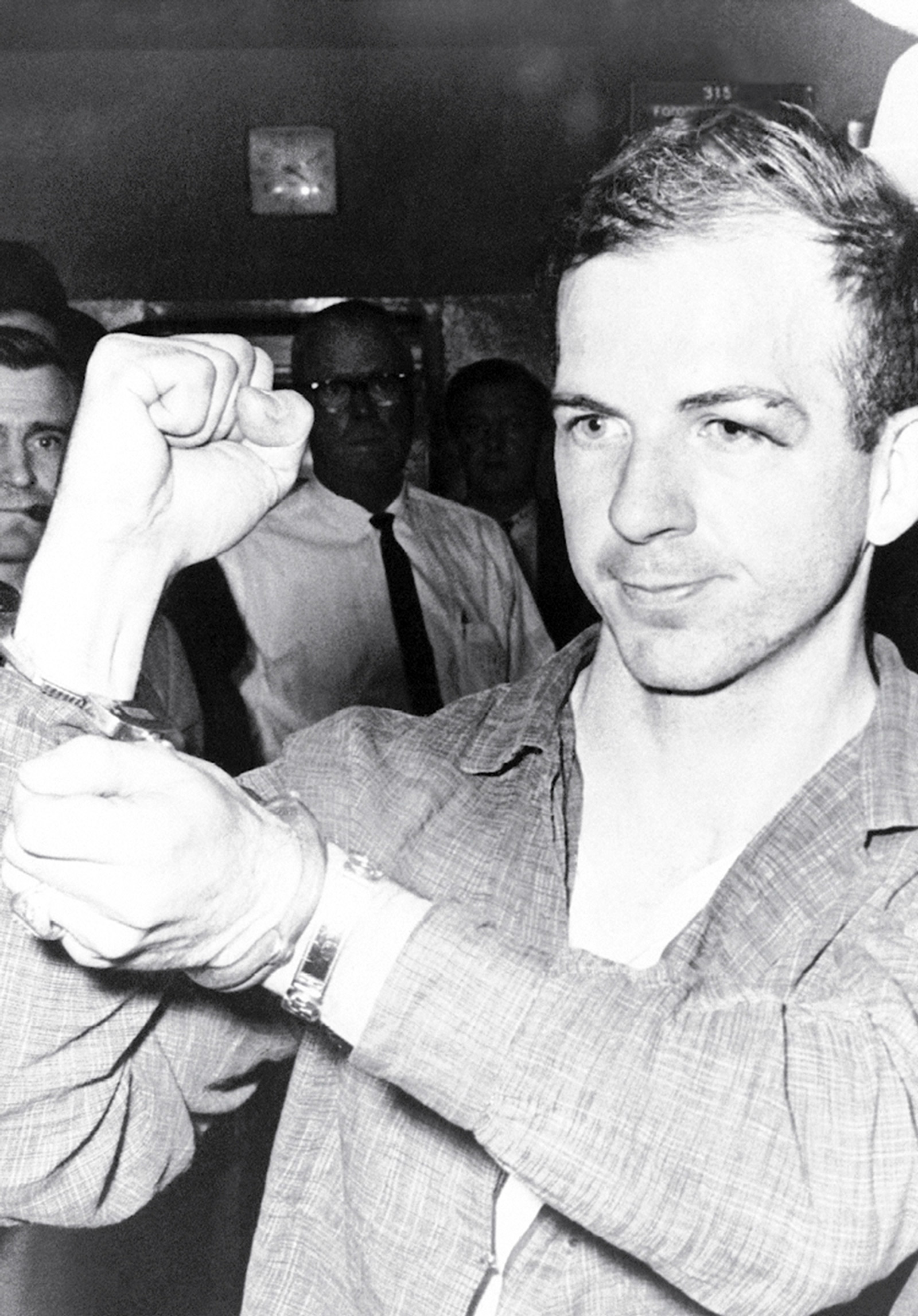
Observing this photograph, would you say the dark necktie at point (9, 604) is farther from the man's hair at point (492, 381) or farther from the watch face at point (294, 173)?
the watch face at point (294, 173)

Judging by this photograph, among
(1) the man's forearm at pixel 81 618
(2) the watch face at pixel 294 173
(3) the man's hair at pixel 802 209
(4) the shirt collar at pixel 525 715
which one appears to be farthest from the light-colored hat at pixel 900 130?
(2) the watch face at pixel 294 173

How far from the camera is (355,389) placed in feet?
9.24

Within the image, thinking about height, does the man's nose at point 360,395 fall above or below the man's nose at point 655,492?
above

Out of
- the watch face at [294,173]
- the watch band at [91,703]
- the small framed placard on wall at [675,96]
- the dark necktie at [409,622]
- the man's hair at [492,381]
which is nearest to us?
the watch band at [91,703]

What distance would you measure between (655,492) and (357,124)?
3195 millimetres

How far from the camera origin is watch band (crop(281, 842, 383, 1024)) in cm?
78

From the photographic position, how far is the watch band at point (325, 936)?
2.56 ft

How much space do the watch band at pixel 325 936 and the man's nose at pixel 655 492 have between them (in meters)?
0.41

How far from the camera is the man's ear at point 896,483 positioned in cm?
118

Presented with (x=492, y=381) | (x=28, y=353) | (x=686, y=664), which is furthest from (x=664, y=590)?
(x=492, y=381)

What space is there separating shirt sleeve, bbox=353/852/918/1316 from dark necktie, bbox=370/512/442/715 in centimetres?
189

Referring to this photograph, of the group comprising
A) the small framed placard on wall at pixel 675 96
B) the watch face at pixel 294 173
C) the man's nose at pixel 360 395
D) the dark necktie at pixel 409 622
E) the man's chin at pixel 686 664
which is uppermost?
the small framed placard on wall at pixel 675 96

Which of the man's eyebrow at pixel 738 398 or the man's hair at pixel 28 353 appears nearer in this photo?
the man's eyebrow at pixel 738 398

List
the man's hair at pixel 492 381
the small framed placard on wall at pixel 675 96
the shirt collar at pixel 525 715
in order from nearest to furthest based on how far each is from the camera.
Result: the shirt collar at pixel 525 715
the man's hair at pixel 492 381
the small framed placard on wall at pixel 675 96
